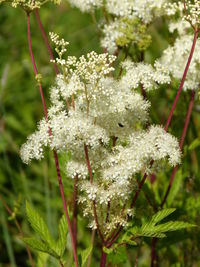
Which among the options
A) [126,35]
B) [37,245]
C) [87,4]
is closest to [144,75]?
[126,35]

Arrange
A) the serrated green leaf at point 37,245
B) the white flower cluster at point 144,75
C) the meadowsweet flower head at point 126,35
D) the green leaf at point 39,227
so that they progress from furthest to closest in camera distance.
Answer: the meadowsweet flower head at point 126,35
the white flower cluster at point 144,75
the green leaf at point 39,227
the serrated green leaf at point 37,245

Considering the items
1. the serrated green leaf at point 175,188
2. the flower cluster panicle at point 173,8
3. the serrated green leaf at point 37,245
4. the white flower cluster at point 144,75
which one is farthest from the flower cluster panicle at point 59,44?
the serrated green leaf at point 175,188

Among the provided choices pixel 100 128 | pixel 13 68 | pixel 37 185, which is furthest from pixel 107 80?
pixel 13 68

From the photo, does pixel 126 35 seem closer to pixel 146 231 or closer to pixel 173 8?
pixel 173 8

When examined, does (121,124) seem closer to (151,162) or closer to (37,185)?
(151,162)

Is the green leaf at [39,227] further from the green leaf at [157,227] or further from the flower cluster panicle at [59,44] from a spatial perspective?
the flower cluster panicle at [59,44]

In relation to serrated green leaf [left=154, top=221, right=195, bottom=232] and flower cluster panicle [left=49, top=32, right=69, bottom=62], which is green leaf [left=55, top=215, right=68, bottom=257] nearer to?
serrated green leaf [left=154, top=221, right=195, bottom=232]

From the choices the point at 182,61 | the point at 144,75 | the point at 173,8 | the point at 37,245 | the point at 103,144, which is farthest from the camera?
the point at 182,61
